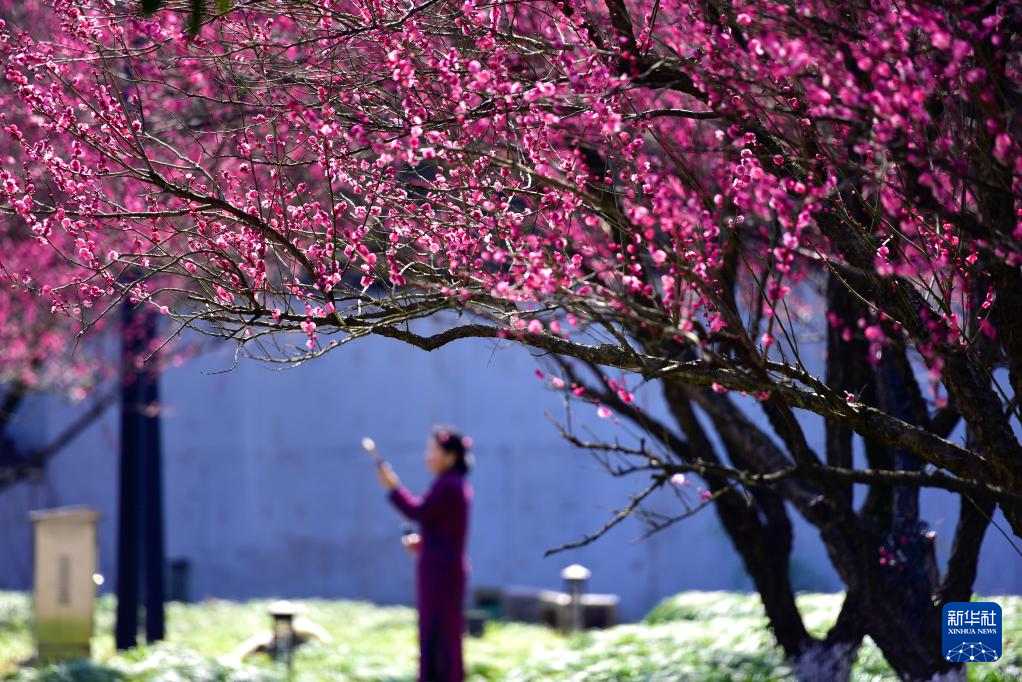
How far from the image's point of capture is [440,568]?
29.0 feet

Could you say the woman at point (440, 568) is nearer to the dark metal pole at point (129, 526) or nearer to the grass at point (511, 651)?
the grass at point (511, 651)

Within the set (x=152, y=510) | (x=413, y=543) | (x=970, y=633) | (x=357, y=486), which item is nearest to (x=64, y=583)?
(x=152, y=510)

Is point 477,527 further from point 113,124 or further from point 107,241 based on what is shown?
point 113,124

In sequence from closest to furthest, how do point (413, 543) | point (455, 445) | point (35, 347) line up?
point (455, 445) < point (413, 543) < point (35, 347)

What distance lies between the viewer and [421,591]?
8930 millimetres

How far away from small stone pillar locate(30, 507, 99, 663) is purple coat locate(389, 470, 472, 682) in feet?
9.77

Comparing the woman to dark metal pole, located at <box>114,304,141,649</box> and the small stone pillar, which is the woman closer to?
the small stone pillar

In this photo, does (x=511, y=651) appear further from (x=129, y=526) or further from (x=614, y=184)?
(x=614, y=184)

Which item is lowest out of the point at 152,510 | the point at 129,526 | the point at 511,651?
the point at 511,651

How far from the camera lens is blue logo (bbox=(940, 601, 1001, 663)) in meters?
6.43

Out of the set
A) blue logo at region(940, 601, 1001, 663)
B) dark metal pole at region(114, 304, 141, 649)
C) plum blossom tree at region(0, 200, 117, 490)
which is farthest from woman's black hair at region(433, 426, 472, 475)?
plum blossom tree at region(0, 200, 117, 490)

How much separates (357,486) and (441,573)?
879cm

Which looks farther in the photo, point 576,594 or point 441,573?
point 576,594

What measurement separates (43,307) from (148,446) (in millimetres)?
3180
